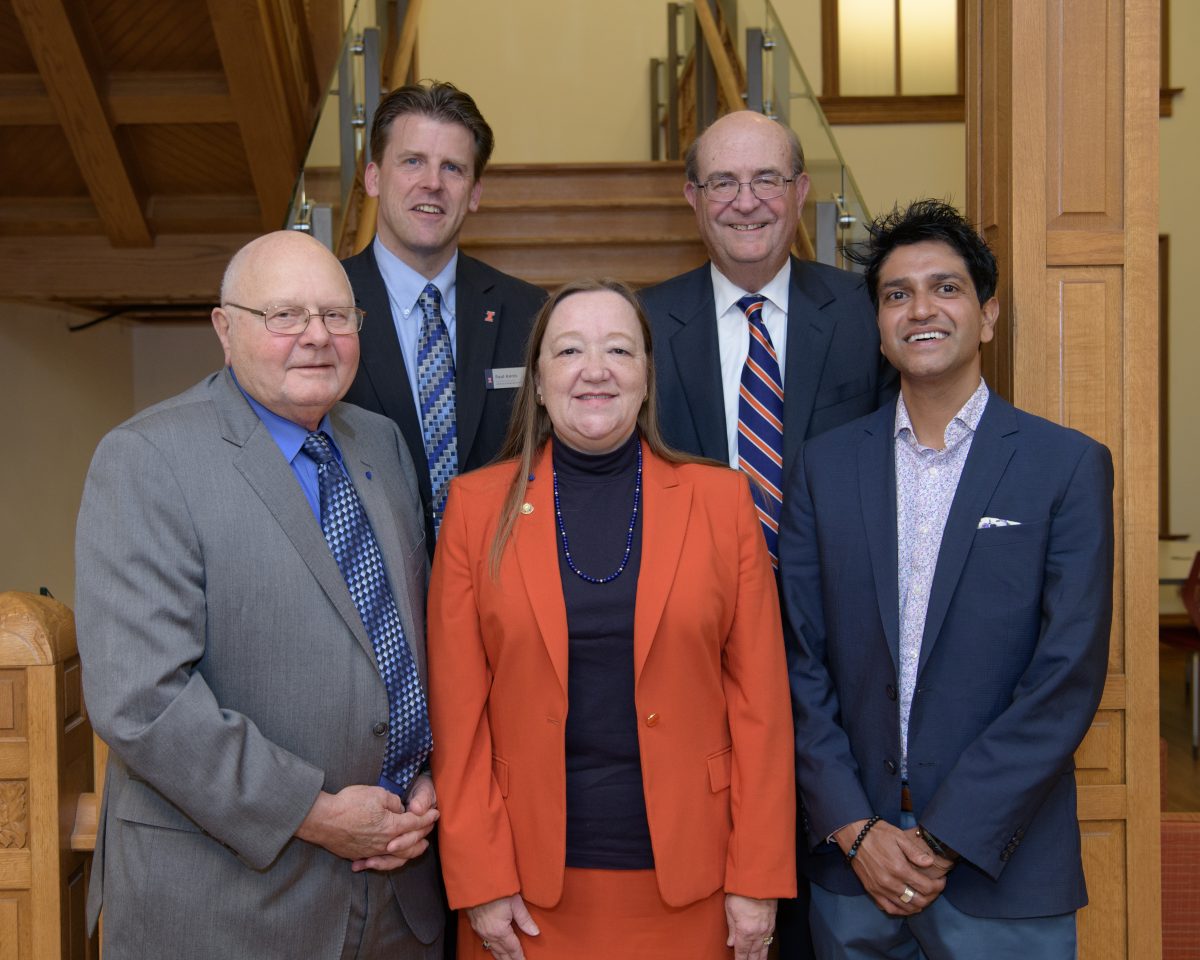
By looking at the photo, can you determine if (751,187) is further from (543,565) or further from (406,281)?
(543,565)

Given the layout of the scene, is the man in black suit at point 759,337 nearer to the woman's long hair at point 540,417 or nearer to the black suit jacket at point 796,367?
the black suit jacket at point 796,367

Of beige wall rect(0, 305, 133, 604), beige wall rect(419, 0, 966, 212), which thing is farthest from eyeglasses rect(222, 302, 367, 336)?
beige wall rect(419, 0, 966, 212)

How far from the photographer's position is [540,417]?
7.77 ft

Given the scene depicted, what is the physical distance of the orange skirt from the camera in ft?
7.02

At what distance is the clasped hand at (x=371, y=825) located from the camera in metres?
2.01

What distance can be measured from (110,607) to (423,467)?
3.27 feet

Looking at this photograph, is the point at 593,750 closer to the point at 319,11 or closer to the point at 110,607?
the point at 110,607

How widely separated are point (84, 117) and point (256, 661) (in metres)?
5.00

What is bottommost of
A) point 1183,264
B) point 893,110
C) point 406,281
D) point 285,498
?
point 285,498

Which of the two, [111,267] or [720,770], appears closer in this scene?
[720,770]

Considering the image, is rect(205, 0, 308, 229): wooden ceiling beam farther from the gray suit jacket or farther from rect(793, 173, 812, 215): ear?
the gray suit jacket

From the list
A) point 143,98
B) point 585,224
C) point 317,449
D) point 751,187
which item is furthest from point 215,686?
point 143,98

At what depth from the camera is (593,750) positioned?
2148mm

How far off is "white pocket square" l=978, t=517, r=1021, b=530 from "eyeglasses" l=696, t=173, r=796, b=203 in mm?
981
